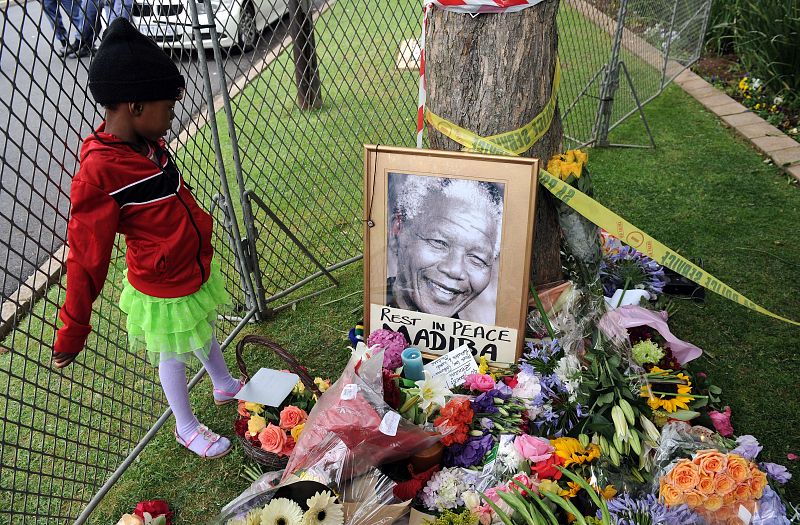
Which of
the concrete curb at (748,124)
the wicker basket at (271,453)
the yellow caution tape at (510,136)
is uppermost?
the yellow caution tape at (510,136)

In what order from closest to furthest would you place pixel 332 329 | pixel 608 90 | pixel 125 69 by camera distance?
1. pixel 125 69
2. pixel 332 329
3. pixel 608 90

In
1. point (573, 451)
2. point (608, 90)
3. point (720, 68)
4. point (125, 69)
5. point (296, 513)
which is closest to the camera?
point (296, 513)

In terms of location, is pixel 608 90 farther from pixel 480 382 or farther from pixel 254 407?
pixel 254 407

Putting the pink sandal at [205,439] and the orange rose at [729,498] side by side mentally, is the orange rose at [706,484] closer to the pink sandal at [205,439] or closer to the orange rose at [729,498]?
the orange rose at [729,498]

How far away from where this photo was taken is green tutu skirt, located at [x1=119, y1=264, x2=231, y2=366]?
218 cm

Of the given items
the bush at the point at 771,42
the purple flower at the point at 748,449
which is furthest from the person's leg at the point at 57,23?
the bush at the point at 771,42

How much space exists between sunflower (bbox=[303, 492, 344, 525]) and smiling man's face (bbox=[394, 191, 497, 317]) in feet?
3.69

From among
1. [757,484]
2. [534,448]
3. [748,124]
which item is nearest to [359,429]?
[534,448]

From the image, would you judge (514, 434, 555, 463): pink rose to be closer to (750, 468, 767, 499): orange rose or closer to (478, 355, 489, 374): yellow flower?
(478, 355, 489, 374): yellow flower

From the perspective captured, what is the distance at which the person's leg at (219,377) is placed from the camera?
8.44 feet

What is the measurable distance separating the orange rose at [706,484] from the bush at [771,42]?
15.5 feet

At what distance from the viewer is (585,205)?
2.40 m

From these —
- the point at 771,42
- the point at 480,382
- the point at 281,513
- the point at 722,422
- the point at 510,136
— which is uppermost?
the point at 771,42

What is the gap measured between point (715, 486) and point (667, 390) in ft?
2.09
